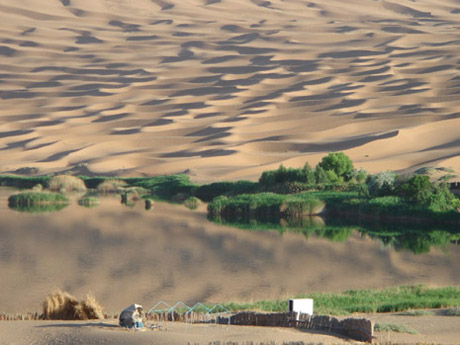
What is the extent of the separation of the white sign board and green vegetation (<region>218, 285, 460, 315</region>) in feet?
5.29

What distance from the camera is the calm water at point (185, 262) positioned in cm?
1998

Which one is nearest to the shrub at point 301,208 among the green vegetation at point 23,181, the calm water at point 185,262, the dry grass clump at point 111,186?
the calm water at point 185,262

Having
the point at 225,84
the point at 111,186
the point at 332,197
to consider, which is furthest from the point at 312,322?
the point at 225,84

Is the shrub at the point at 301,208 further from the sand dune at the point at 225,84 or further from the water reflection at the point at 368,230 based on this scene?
the sand dune at the point at 225,84

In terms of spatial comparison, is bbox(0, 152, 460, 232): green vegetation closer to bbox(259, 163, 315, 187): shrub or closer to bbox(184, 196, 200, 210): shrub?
bbox(259, 163, 315, 187): shrub

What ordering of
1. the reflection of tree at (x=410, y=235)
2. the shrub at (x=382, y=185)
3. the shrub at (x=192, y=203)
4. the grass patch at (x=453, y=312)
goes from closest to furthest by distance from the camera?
the grass patch at (x=453, y=312) → the reflection of tree at (x=410, y=235) → the shrub at (x=382, y=185) → the shrub at (x=192, y=203)

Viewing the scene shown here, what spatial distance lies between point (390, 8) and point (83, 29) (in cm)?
5757

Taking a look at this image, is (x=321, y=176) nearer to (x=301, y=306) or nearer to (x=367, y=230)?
(x=367, y=230)

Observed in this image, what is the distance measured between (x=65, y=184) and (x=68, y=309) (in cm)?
4241

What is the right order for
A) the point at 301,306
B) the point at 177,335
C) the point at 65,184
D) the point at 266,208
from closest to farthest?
1. the point at 177,335
2. the point at 301,306
3. the point at 266,208
4. the point at 65,184

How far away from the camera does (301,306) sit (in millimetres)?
13898

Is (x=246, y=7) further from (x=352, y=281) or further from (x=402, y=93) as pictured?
(x=352, y=281)

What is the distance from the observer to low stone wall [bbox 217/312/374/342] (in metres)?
12.7

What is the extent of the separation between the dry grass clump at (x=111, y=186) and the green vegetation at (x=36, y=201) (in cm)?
1083
